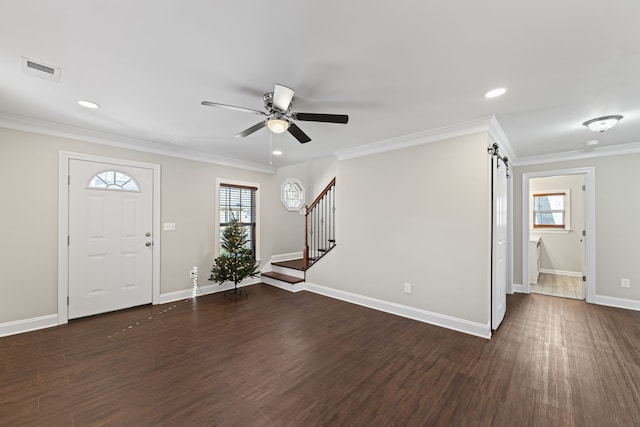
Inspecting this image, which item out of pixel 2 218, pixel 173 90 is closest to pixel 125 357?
pixel 2 218

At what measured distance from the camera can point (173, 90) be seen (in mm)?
2406

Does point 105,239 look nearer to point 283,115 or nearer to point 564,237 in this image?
point 283,115

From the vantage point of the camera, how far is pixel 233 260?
4605 millimetres

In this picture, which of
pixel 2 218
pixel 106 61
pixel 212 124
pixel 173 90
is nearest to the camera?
pixel 106 61

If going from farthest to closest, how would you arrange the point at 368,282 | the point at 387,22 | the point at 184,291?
the point at 184,291 < the point at 368,282 < the point at 387,22

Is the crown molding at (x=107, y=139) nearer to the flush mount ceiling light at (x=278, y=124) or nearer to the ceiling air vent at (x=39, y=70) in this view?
the ceiling air vent at (x=39, y=70)

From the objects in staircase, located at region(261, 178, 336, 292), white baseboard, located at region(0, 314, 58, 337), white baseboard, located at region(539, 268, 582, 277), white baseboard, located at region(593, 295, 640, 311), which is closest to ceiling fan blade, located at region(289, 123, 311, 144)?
staircase, located at region(261, 178, 336, 292)

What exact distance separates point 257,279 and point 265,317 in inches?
79.0

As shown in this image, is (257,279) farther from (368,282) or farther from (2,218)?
(2,218)

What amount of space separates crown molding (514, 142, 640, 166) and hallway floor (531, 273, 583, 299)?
2.47 metres

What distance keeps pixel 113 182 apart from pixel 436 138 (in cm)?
465

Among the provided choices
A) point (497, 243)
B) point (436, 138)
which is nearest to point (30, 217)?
point (436, 138)

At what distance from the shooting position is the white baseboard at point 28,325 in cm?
302

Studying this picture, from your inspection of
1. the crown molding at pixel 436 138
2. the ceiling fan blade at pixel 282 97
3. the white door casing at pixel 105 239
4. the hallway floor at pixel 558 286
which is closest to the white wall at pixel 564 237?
the hallway floor at pixel 558 286
